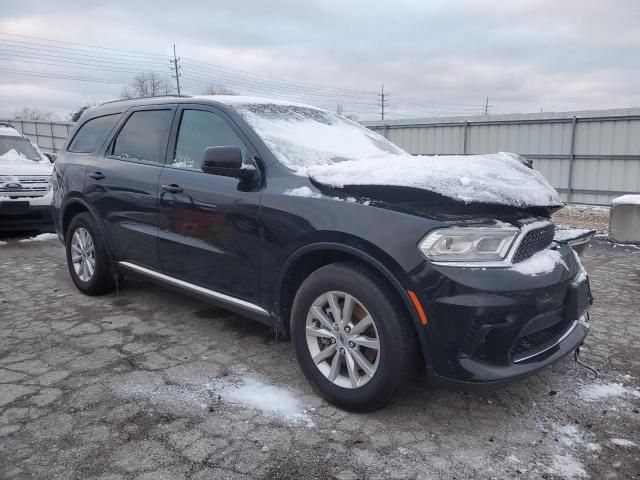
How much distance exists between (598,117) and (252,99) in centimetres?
1105

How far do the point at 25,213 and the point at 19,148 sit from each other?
189cm

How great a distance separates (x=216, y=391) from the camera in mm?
3078

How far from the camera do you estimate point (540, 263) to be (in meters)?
2.65

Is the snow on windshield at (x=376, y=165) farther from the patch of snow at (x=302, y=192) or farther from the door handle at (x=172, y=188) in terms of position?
the door handle at (x=172, y=188)

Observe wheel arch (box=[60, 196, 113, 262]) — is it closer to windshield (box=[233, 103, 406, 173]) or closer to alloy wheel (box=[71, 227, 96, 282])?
alloy wheel (box=[71, 227, 96, 282])

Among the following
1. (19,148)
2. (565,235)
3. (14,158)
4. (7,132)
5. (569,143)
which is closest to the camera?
(565,235)

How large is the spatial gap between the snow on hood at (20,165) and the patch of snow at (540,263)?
7.87 metres

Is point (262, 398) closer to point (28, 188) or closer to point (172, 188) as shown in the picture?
point (172, 188)

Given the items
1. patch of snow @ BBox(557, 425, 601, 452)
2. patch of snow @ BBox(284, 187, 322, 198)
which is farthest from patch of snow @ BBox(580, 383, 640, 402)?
patch of snow @ BBox(284, 187, 322, 198)

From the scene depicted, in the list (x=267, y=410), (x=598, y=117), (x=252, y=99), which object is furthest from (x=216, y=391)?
(x=598, y=117)

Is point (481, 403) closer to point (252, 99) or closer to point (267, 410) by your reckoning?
point (267, 410)

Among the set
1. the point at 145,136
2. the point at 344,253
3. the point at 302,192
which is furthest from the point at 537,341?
the point at 145,136

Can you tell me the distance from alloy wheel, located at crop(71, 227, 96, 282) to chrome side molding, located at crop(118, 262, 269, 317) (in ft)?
1.62

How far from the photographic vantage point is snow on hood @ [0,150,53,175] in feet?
26.3
